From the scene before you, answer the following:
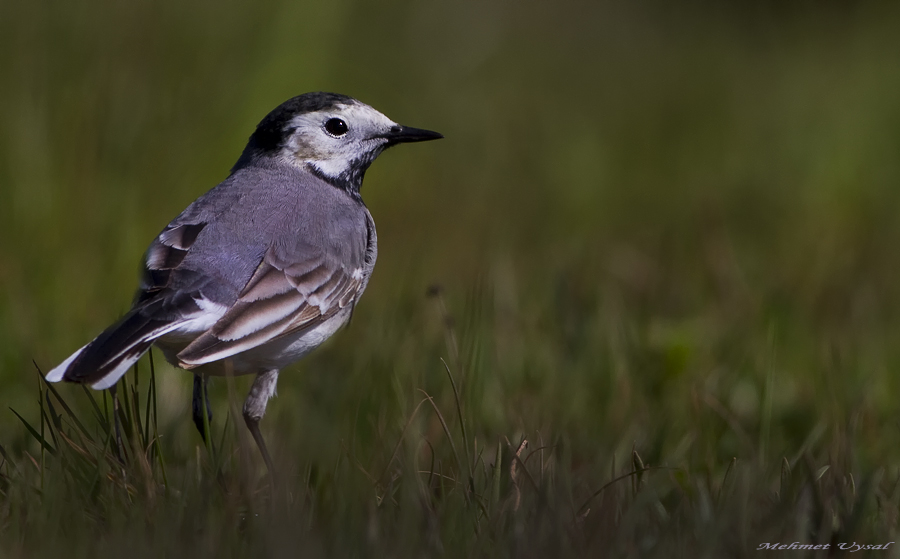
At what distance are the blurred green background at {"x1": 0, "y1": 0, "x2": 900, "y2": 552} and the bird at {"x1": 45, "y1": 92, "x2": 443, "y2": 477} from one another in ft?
1.30

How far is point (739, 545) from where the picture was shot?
2818 mm

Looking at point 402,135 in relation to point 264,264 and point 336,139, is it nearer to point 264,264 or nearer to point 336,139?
point 336,139

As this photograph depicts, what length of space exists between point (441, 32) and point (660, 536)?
9.87m

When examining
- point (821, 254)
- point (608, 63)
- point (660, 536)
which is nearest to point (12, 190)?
point (660, 536)

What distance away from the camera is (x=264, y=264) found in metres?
3.96

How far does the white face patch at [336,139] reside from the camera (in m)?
4.79

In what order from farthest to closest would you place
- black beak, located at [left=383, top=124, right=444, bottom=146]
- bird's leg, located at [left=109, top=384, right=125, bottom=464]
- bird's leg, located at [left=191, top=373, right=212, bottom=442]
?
black beak, located at [left=383, top=124, right=444, bottom=146] < bird's leg, located at [left=191, top=373, right=212, bottom=442] < bird's leg, located at [left=109, top=384, right=125, bottom=464]

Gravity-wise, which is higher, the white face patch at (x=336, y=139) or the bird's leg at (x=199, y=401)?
the white face patch at (x=336, y=139)

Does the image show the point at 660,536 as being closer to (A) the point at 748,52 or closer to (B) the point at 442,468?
(B) the point at 442,468

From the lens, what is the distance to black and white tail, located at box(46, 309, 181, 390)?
3.20 metres

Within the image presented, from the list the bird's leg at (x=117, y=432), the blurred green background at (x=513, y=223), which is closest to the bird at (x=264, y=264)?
the bird's leg at (x=117, y=432)
